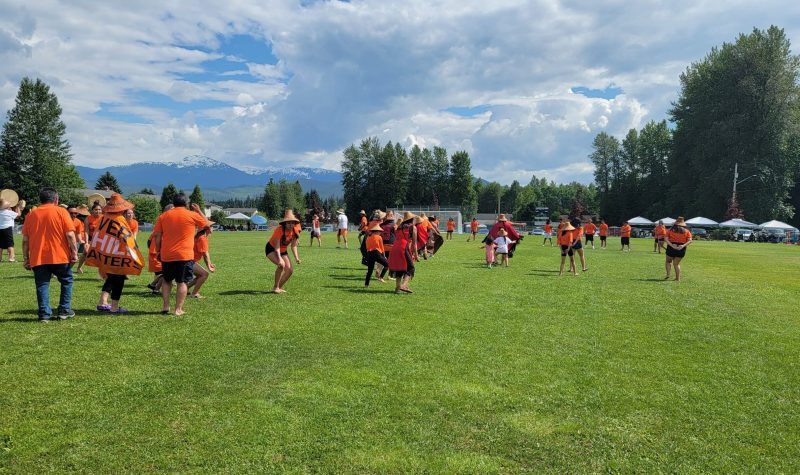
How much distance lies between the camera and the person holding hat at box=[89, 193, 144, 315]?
885cm

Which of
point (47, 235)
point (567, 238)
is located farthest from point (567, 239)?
point (47, 235)

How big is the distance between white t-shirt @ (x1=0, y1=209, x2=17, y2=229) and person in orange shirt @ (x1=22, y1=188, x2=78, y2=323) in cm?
933

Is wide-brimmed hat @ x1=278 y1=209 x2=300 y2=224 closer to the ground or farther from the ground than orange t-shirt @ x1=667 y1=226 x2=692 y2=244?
farther from the ground

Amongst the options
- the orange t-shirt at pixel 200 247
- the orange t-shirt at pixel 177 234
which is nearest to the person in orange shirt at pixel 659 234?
the orange t-shirt at pixel 200 247

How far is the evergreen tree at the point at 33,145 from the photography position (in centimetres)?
5962

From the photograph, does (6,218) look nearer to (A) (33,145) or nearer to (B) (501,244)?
(B) (501,244)

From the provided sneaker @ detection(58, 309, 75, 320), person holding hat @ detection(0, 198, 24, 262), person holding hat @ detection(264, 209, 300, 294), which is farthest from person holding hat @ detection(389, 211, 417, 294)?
person holding hat @ detection(0, 198, 24, 262)

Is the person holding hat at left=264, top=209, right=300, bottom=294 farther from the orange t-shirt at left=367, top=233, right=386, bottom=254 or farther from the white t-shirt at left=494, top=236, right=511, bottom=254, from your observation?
the white t-shirt at left=494, top=236, right=511, bottom=254

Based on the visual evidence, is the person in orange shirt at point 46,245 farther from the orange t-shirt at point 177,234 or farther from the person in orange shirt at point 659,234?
the person in orange shirt at point 659,234

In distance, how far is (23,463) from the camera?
378cm

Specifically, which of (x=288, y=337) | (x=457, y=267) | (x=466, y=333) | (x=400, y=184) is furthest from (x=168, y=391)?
(x=400, y=184)

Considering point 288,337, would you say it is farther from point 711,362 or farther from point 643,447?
point 711,362

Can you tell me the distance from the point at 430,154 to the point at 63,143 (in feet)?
219

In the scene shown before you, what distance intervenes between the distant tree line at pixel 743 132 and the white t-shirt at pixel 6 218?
6695 cm
